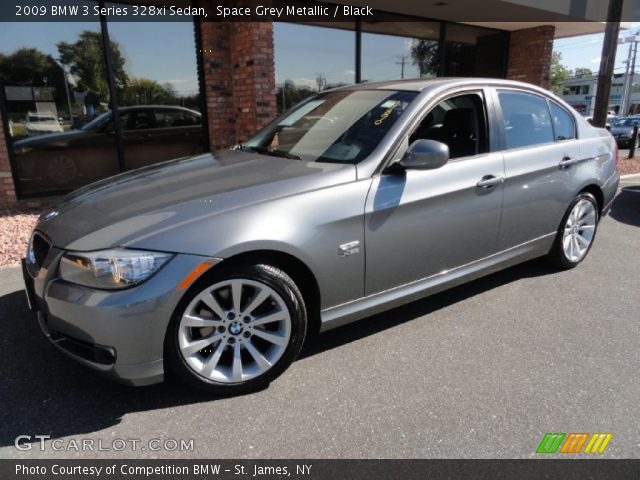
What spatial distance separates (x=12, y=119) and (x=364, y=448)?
21.5ft

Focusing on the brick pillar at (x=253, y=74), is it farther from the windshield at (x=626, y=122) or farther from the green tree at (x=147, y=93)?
the windshield at (x=626, y=122)

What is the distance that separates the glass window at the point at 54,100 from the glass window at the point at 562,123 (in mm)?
5916

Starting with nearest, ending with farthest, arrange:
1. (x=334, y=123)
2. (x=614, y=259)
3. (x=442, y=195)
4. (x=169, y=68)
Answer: (x=442, y=195) < (x=334, y=123) < (x=614, y=259) < (x=169, y=68)

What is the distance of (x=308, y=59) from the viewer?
873 cm

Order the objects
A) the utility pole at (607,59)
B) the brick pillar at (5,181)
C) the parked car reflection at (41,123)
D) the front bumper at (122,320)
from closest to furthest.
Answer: the front bumper at (122,320), the brick pillar at (5,181), the parked car reflection at (41,123), the utility pole at (607,59)

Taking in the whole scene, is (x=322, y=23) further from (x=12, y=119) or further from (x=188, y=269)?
(x=188, y=269)

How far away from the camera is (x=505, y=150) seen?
3.55 metres

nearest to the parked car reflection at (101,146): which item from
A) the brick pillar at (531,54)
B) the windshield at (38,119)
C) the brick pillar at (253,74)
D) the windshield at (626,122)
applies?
the windshield at (38,119)

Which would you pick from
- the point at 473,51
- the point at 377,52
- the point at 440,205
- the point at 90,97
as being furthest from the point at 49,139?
the point at 473,51

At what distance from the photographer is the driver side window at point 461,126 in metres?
3.39

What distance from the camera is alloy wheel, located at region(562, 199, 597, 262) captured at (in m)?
4.22

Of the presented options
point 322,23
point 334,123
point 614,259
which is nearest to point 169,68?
point 322,23

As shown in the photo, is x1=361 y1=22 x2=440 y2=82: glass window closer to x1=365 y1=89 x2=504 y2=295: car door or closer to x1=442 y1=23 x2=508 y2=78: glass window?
x1=442 y1=23 x2=508 y2=78: glass window
